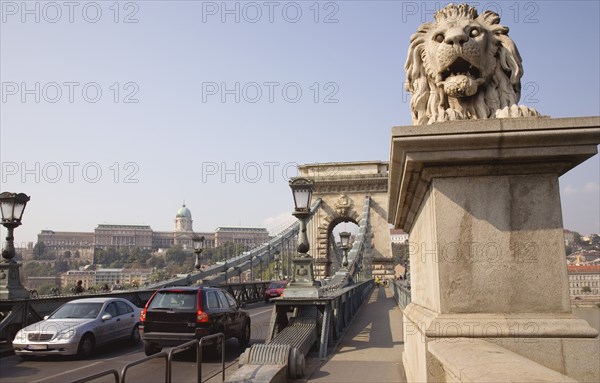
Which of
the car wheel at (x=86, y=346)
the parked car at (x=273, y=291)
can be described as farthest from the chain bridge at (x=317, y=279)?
the car wheel at (x=86, y=346)

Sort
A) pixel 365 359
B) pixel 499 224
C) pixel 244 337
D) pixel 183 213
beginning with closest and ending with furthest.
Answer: pixel 499 224 < pixel 365 359 < pixel 244 337 < pixel 183 213

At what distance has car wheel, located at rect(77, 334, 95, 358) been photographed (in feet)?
32.8

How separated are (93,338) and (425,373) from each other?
29.2 feet

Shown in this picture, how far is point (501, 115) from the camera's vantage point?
11.4 feet

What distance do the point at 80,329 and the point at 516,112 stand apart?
9.25 meters

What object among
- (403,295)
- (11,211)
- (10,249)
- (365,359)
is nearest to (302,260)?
(365,359)

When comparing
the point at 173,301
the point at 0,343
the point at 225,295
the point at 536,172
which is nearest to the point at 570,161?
the point at 536,172

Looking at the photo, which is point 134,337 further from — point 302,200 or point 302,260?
point 302,200

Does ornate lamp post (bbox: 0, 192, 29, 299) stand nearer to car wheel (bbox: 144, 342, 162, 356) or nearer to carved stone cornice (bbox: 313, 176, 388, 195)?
car wheel (bbox: 144, 342, 162, 356)


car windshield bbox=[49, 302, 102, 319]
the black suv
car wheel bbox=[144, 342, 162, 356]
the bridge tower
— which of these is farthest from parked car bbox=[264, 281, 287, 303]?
the bridge tower

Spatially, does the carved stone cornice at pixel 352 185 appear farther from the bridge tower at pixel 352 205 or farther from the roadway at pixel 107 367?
the roadway at pixel 107 367

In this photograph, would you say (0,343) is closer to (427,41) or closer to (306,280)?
(306,280)

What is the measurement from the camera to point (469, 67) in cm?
370

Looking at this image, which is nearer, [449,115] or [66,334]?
[449,115]
